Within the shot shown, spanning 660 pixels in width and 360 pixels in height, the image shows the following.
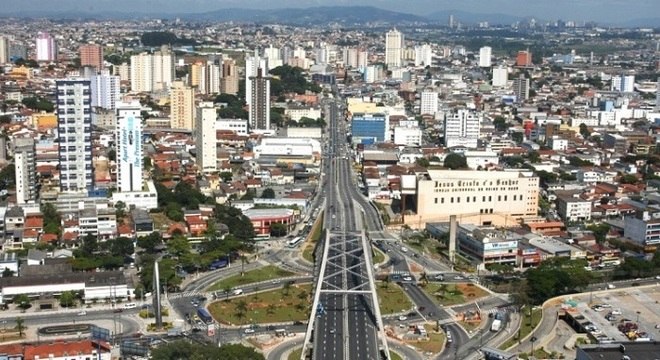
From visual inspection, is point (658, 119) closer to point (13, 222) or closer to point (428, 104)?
point (428, 104)

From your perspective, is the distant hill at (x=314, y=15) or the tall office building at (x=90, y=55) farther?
the distant hill at (x=314, y=15)

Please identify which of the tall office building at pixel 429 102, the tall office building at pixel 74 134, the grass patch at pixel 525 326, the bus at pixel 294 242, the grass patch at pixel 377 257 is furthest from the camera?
the tall office building at pixel 429 102

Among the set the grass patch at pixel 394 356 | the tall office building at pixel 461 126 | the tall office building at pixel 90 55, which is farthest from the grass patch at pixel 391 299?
the tall office building at pixel 90 55

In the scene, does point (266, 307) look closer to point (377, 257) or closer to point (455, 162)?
point (377, 257)

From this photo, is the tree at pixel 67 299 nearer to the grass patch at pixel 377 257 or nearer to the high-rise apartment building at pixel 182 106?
the grass patch at pixel 377 257

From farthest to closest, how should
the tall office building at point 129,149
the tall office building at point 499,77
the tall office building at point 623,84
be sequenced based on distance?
the tall office building at point 499,77 < the tall office building at point 623,84 < the tall office building at point 129,149

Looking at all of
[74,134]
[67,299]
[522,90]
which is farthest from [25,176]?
[522,90]

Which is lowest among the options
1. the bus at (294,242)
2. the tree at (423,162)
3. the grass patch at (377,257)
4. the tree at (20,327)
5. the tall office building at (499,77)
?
the tree at (20,327)
